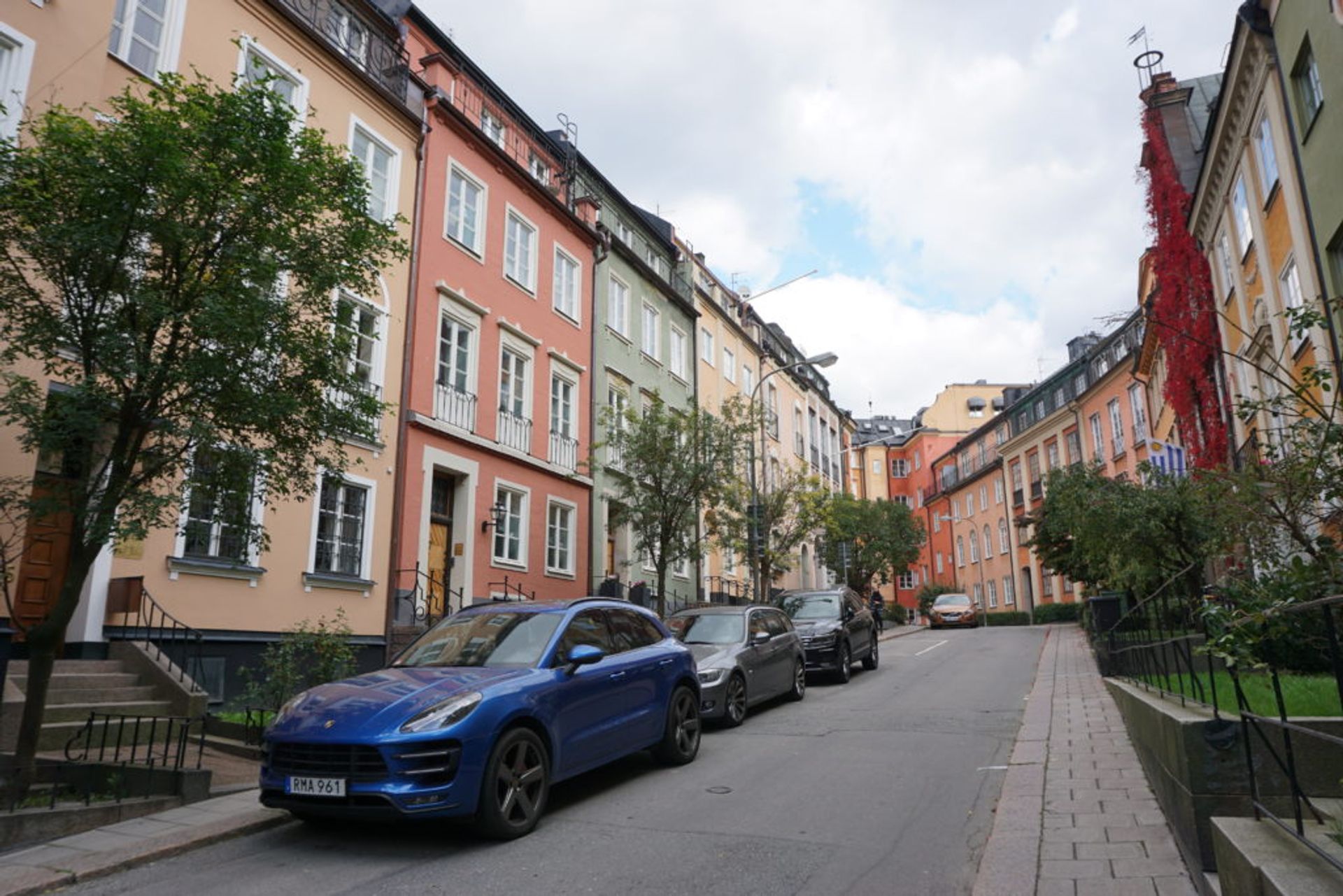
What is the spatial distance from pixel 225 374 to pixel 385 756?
323 cm

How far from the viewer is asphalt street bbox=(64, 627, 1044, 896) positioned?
17.8 feet

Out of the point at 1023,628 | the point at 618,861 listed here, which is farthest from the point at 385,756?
the point at 1023,628

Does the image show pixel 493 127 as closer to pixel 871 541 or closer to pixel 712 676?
pixel 712 676

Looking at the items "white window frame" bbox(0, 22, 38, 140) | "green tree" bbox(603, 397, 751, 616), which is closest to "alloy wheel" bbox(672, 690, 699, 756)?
"green tree" bbox(603, 397, 751, 616)

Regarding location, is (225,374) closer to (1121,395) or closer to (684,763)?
(684,763)

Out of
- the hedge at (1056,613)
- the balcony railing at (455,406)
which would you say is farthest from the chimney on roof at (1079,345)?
the balcony railing at (455,406)

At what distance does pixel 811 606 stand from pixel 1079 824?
1197cm

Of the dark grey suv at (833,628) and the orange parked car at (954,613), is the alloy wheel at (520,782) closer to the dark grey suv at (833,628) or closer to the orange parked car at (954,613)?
the dark grey suv at (833,628)

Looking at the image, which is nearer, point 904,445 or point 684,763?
point 684,763

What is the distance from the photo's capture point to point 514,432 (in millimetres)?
19359

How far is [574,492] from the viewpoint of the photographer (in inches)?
848

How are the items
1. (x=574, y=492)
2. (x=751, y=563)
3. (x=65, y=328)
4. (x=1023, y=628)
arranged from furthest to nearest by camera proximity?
(x=1023, y=628) < (x=751, y=563) < (x=574, y=492) < (x=65, y=328)

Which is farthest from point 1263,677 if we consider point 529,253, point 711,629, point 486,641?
point 529,253

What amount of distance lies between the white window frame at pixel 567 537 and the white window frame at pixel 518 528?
0.83 metres
